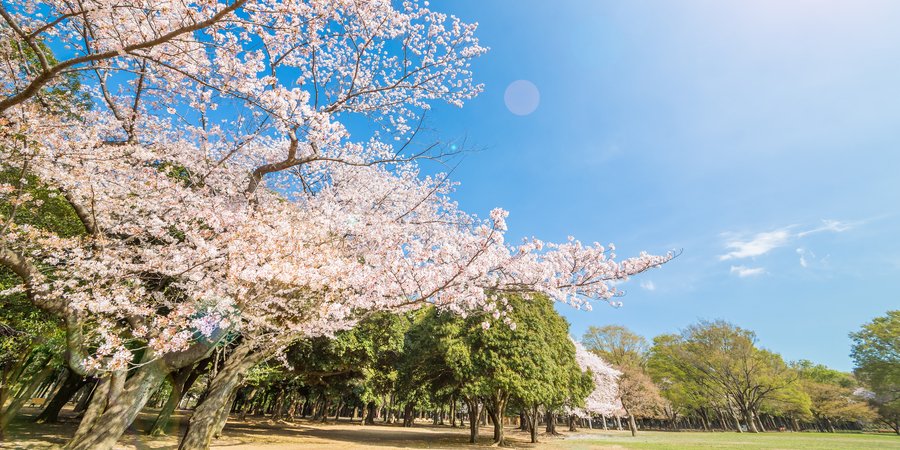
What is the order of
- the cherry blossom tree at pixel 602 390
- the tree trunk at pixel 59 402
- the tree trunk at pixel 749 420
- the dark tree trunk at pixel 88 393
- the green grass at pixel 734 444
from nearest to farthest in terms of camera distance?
the green grass at pixel 734 444 < the tree trunk at pixel 59 402 < the dark tree trunk at pixel 88 393 < the cherry blossom tree at pixel 602 390 < the tree trunk at pixel 749 420

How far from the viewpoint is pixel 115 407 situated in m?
6.39

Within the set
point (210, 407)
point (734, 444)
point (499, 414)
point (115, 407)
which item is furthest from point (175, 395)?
point (734, 444)

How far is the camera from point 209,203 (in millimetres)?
7180

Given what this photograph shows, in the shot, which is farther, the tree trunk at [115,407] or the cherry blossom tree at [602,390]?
the cherry blossom tree at [602,390]

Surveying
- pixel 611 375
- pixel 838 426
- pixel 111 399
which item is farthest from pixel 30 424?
pixel 838 426

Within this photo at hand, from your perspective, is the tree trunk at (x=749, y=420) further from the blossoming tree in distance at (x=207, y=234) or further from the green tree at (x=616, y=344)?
the blossoming tree in distance at (x=207, y=234)

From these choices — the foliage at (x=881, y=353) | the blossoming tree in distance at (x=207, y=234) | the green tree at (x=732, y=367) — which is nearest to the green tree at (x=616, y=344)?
the green tree at (x=732, y=367)

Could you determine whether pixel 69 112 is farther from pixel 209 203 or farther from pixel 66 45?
pixel 209 203

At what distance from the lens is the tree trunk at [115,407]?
19.9 feet

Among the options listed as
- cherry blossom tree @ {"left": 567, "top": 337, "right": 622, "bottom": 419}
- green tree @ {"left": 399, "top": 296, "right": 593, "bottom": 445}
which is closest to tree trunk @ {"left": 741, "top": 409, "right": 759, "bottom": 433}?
cherry blossom tree @ {"left": 567, "top": 337, "right": 622, "bottom": 419}

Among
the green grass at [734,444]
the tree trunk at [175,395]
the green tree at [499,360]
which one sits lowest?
the green grass at [734,444]

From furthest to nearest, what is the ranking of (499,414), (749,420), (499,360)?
(749,420)
(499,414)
(499,360)

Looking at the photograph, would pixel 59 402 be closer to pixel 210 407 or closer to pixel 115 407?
pixel 115 407

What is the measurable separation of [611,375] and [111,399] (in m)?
31.5
